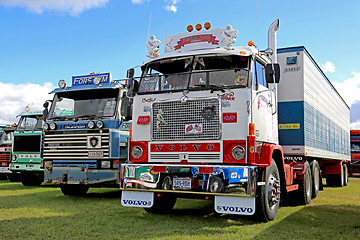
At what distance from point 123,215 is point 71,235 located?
187 cm

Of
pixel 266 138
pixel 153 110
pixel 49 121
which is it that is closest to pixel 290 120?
pixel 266 138

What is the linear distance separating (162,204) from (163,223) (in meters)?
1.17

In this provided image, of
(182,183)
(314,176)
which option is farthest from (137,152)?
(314,176)

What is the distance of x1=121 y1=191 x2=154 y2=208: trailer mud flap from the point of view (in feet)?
22.7

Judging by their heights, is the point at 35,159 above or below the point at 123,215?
above

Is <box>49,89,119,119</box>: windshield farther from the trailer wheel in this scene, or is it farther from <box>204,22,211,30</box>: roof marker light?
<box>204,22,211,30</box>: roof marker light

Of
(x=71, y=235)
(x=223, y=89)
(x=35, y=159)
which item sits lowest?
(x=71, y=235)

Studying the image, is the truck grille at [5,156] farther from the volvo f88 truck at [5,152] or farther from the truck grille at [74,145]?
the truck grille at [74,145]

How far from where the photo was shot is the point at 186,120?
6777 mm

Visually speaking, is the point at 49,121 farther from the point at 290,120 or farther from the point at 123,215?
the point at 290,120

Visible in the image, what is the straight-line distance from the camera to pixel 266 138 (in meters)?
7.28

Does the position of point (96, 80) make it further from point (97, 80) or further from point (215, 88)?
point (215, 88)

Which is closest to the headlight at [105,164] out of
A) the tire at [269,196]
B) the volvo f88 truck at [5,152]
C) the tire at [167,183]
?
the tire at [167,183]

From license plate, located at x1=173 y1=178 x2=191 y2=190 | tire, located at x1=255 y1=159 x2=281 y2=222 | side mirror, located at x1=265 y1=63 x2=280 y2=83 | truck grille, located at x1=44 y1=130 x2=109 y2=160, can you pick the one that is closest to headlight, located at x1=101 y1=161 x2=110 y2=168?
truck grille, located at x1=44 y1=130 x2=109 y2=160
